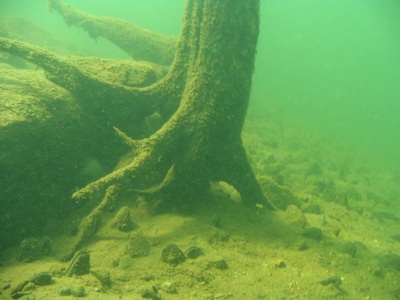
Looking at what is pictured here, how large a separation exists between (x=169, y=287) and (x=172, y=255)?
1.72 ft

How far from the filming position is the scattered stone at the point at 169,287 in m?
3.45

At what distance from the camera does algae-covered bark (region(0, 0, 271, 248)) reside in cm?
502

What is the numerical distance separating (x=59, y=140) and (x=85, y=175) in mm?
821

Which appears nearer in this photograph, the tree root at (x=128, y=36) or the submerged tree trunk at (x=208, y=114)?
the submerged tree trunk at (x=208, y=114)

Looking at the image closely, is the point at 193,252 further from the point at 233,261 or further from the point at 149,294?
the point at 149,294

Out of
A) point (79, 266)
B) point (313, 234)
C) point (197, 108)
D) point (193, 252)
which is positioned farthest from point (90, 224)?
point (313, 234)

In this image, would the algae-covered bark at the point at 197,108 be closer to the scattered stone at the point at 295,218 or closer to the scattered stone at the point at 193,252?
the scattered stone at the point at 295,218

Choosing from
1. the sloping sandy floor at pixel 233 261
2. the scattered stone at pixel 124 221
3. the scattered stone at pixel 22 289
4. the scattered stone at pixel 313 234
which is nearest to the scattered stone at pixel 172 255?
the sloping sandy floor at pixel 233 261

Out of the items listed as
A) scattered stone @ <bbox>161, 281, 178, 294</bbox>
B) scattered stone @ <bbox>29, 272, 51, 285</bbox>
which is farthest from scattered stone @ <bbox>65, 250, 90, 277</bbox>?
scattered stone @ <bbox>161, 281, 178, 294</bbox>

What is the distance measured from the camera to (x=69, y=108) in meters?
5.20

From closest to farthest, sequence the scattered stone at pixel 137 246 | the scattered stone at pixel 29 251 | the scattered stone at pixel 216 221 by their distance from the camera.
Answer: the scattered stone at pixel 29 251, the scattered stone at pixel 137 246, the scattered stone at pixel 216 221

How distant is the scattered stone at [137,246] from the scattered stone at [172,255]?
1.03ft

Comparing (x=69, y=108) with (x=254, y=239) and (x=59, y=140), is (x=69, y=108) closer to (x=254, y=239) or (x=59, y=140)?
(x=59, y=140)

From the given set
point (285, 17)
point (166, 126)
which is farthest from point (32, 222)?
point (285, 17)
